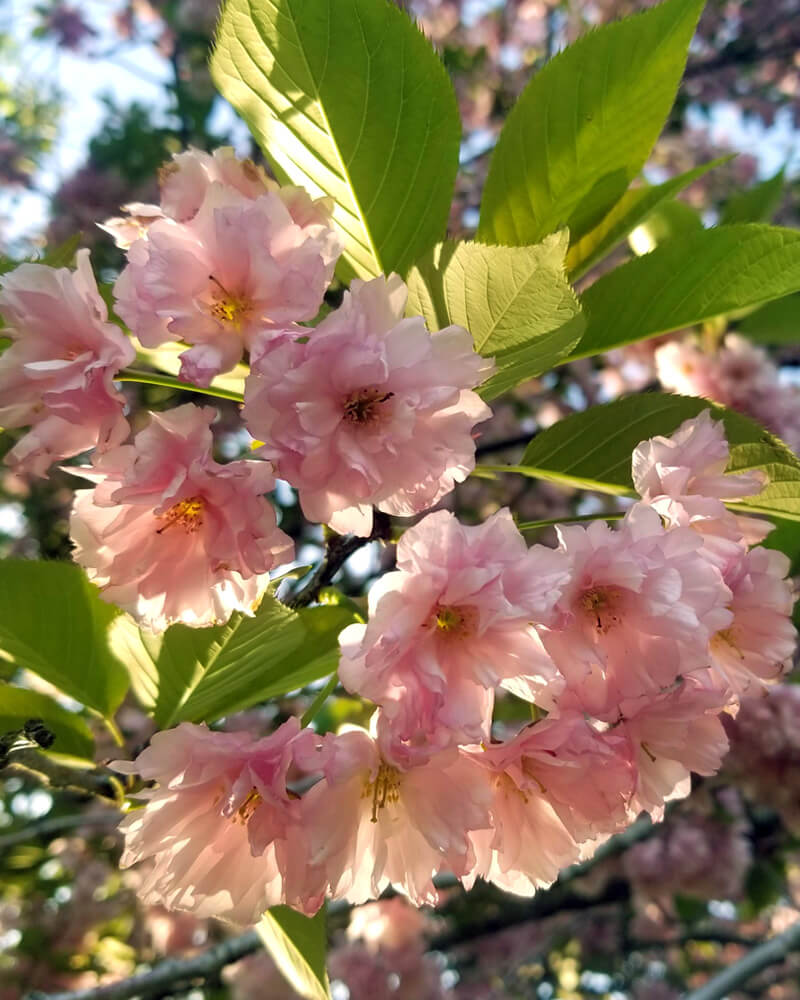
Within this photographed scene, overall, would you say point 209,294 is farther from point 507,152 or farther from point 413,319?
point 507,152

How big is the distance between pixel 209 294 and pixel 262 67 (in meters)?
0.29

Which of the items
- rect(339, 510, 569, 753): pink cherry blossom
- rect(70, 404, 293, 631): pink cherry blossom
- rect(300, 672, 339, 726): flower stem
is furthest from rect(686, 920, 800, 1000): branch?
rect(70, 404, 293, 631): pink cherry blossom

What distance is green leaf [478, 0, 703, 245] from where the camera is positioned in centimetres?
87

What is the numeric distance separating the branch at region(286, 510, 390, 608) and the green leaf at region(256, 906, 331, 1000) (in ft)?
1.18

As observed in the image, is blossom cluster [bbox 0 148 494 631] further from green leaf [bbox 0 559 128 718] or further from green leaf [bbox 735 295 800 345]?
green leaf [bbox 735 295 800 345]

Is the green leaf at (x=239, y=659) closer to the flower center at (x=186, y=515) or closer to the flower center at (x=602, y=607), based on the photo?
the flower center at (x=186, y=515)

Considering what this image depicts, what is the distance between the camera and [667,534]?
0.75 m

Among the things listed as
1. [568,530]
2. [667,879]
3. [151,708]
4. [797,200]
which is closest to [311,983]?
[151,708]

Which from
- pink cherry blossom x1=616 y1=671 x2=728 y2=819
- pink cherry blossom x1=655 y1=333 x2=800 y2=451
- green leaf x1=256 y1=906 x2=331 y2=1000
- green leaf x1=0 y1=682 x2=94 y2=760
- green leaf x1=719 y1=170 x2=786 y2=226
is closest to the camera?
pink cherry blossom x1=616 y1=671 x2=728 y2=819

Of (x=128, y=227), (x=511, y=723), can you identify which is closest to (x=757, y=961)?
(x=511, y=723)

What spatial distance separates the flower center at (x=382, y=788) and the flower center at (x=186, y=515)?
30 centimetres

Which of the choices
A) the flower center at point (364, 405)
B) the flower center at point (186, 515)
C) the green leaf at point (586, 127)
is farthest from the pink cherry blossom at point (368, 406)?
the green leaf at point (586, 127)

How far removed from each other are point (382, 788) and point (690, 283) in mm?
629

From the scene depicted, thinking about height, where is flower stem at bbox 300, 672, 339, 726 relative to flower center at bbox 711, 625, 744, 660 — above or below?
above
